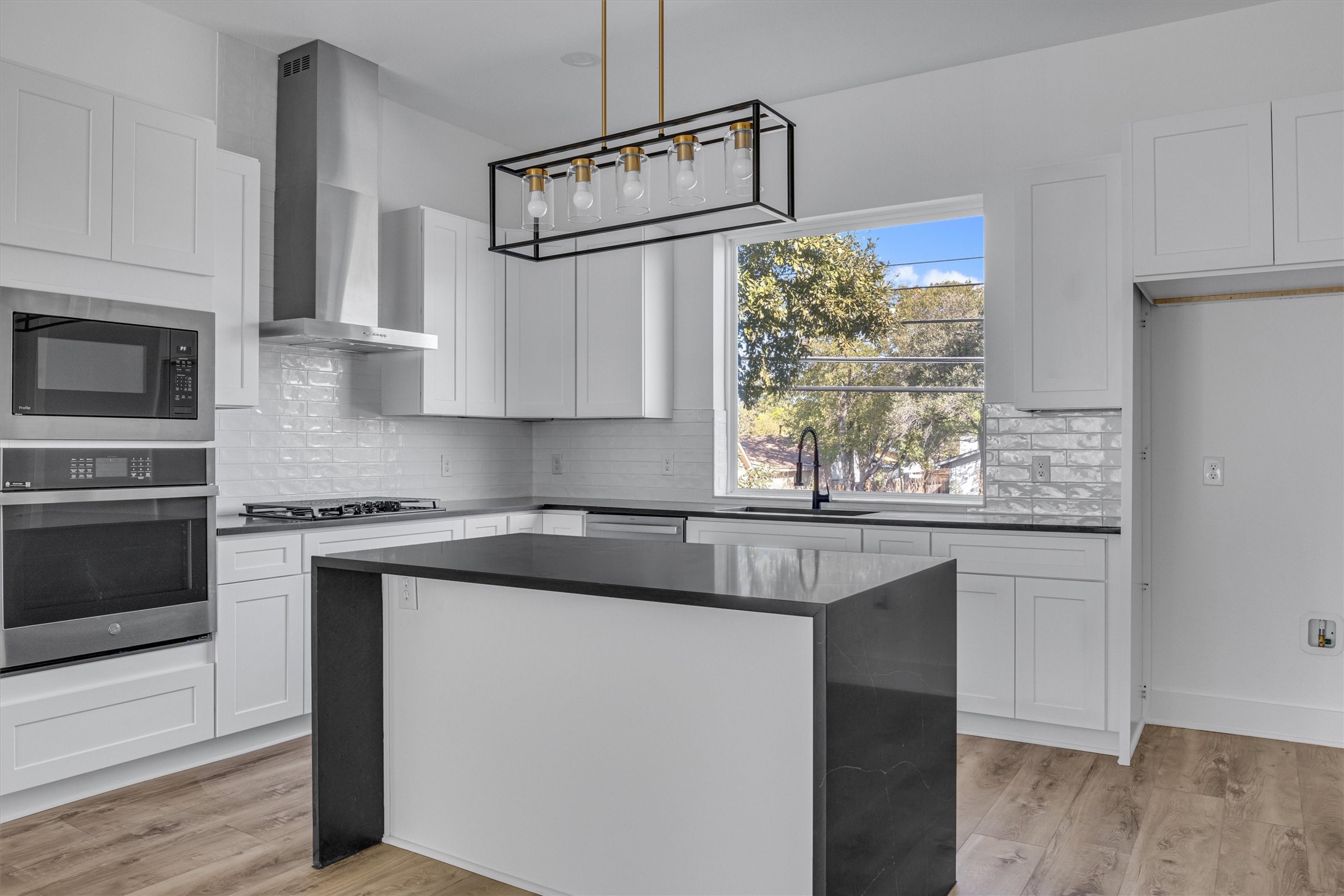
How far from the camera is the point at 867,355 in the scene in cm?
486

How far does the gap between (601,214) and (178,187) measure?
70.1 inches

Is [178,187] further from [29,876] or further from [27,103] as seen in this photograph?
[29,876]

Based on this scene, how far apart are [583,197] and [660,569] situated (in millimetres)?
1059

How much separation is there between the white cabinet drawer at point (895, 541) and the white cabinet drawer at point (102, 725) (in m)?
2.65

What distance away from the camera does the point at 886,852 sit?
2.20 m

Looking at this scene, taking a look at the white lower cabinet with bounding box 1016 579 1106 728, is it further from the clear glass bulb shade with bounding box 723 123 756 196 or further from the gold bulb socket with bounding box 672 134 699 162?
the gold bulb socket with bounding box 672 134 699 162

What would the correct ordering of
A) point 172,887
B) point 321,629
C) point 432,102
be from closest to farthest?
point 172,887 < point 321,629 < point 432,102

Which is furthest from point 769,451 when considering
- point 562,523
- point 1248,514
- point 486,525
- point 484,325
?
point 1248,514

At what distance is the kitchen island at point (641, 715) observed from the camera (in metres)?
2.05

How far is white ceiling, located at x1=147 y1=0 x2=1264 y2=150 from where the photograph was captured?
386cm

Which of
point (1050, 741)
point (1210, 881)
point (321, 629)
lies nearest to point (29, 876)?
point (321, 629)

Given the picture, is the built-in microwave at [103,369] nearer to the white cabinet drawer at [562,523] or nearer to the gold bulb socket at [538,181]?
the gold bulb socket at [538,181]

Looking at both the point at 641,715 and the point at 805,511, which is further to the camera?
the point at 805,511

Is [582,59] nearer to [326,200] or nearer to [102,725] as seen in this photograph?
[326,200]
